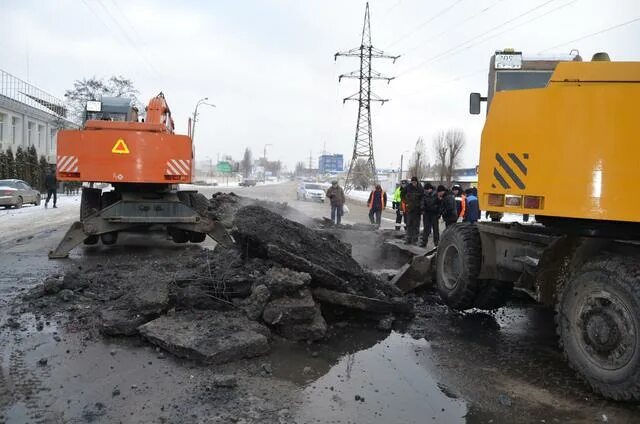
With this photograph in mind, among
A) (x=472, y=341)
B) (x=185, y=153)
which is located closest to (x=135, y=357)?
(x=472, y=341)

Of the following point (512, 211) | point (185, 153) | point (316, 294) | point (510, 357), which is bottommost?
point (510, 357)

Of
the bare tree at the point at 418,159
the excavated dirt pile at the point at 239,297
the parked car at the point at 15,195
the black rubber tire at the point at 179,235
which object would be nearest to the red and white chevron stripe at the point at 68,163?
the black rubber tire at the point at 179,235

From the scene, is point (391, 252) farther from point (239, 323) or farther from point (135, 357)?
point (135, 357)

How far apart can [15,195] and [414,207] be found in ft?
61.2

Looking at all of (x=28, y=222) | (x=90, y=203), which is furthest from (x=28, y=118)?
(x=90, y=203)

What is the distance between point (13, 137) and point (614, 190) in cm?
4286

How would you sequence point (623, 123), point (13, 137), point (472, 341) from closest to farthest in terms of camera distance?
point (623, 123) < point (472, 341) < point (13, 137)

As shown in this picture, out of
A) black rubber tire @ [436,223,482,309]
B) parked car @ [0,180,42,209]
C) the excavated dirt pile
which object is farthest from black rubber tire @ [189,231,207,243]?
parked car @ [0,180,42,209]

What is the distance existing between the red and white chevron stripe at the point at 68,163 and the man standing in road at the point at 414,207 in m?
7.51

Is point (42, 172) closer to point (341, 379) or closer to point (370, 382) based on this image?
point (341, 379)

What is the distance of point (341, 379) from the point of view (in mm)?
4406

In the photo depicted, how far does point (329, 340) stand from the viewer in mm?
5320

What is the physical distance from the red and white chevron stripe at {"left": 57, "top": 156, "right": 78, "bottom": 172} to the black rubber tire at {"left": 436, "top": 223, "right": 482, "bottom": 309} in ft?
22.2

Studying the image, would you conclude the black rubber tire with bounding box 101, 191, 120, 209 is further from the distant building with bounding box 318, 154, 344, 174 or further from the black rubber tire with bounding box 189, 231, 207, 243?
the distant building with bounding box 318, 154, 344, 174
